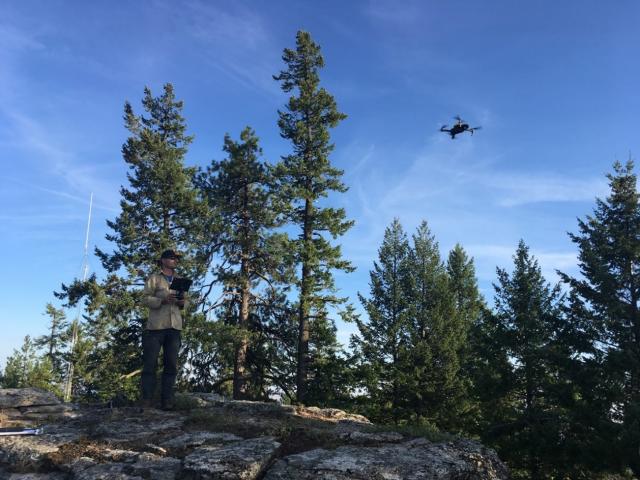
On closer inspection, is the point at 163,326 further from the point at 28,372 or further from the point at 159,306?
the point at 28,372

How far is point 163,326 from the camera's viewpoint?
8.51 m

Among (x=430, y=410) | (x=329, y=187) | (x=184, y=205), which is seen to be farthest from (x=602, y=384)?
(x=184, y=205)

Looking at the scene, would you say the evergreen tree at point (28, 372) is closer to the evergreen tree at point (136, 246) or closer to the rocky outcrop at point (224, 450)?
the evergreen tree at point (136, 246)

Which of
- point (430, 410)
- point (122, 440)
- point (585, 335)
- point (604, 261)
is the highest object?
point (604, 261)

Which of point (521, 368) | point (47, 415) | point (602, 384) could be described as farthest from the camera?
point (521, 368)

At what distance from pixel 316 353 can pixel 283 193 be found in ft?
28.1

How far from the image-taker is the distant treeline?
63.9ft

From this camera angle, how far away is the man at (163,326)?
8.38 m

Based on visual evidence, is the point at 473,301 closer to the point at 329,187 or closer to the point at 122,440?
the point at 329,187

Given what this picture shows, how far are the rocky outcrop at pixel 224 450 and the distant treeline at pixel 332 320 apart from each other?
13.9 m

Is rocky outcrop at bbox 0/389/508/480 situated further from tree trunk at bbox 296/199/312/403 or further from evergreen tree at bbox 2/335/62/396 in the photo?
evergreen tree at bbox 2/335/62/396

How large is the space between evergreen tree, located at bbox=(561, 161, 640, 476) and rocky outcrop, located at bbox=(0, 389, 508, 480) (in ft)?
42.6

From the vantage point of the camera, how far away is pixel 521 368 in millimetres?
22922

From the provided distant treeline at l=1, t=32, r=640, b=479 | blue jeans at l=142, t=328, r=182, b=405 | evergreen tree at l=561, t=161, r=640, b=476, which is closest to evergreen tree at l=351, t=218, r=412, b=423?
distant treeline at l=1, t=32, r=640, b=479
